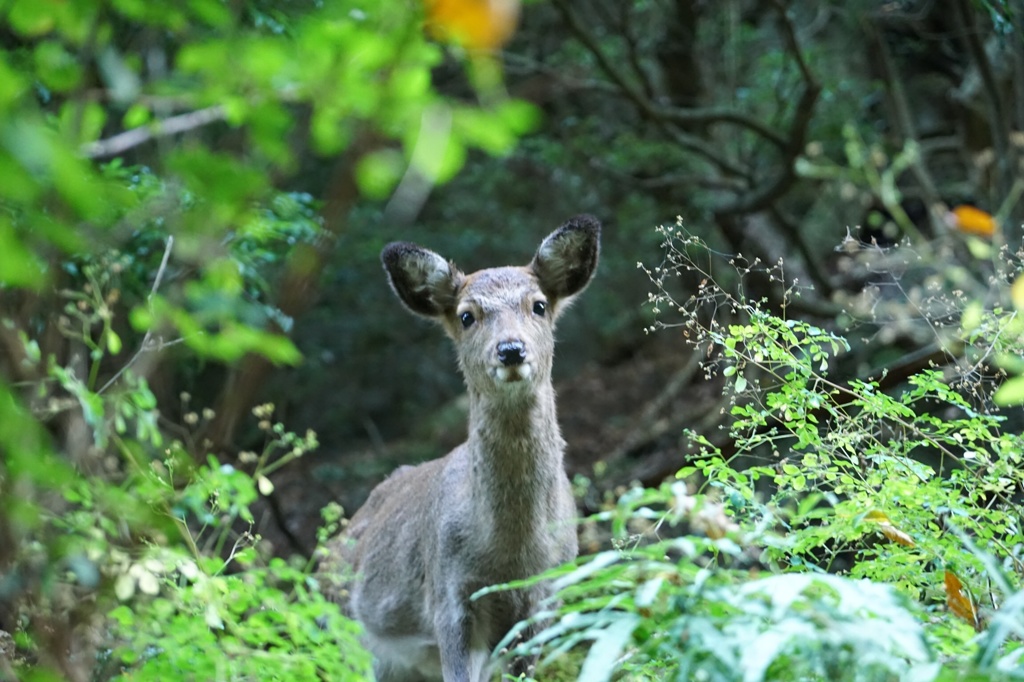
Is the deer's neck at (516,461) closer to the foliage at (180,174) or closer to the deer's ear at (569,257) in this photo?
the deer's ear at (569,257)

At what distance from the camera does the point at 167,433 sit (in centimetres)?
1060

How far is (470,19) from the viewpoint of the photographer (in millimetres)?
3037

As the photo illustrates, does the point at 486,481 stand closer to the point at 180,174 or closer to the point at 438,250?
the point at 180,174

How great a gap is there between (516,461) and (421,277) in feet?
5.02

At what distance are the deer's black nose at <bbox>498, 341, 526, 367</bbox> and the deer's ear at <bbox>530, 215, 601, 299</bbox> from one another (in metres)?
1.05

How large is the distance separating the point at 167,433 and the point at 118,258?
4154mm

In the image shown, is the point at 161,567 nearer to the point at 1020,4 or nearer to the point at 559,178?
the point at 1020,4

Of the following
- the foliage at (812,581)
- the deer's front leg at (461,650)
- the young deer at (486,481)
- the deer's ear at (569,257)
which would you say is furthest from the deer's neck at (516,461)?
the foliage at (812,581)

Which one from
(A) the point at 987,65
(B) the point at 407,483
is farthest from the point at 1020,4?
(B) the point at 407,483

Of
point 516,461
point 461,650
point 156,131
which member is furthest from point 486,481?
point 156,131

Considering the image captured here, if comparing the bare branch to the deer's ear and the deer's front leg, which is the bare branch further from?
the deer's ear

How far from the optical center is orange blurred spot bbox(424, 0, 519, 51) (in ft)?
9.82

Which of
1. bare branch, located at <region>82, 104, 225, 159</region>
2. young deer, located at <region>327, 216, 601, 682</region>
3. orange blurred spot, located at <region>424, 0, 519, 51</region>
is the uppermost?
orange blurred spot, located at <region>424, 0, 519, 51</region>

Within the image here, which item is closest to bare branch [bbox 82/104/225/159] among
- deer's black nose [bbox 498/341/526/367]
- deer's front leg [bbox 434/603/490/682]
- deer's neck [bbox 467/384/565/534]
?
deer's black nose [bbox 498/341/526/367]
